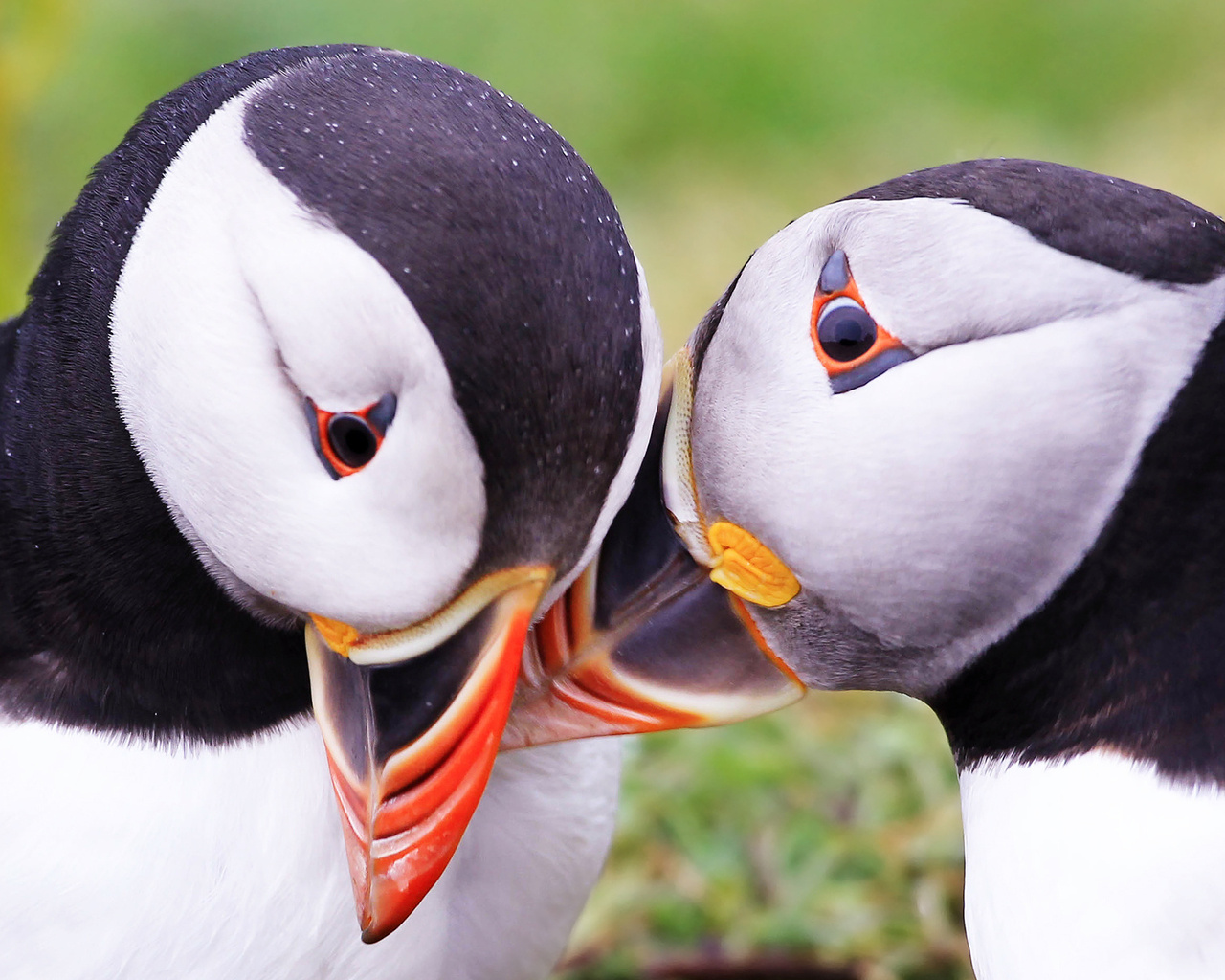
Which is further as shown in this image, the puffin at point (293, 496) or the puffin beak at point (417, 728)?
the puffin beak at point (417, 728)

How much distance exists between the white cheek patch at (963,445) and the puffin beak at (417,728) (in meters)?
0.31

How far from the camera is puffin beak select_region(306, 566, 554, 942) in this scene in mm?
1676

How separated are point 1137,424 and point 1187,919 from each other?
1.66ft

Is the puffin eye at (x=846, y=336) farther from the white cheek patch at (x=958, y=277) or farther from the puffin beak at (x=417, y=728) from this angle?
the puffin beak at (x=417, y=728)

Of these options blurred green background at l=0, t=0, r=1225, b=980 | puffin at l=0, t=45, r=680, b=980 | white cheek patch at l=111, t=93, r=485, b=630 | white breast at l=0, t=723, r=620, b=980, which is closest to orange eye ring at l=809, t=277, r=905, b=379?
puffin at l=0, t=45, r=680, b=980

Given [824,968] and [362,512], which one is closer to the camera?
[362,512]

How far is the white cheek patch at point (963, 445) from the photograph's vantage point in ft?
5.34

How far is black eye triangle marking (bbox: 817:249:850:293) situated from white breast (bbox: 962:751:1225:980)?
1.90ft

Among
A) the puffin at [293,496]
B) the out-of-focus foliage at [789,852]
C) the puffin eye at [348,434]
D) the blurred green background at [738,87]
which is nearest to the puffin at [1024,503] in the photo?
the puffin at [293,496]

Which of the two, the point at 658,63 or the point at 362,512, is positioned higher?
the point at 658,63

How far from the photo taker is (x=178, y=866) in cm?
181

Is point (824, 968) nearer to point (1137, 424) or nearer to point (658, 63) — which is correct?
point (1137, 424)

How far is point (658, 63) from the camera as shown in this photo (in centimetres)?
606

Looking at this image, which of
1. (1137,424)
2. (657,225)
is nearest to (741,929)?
(1137,424)
